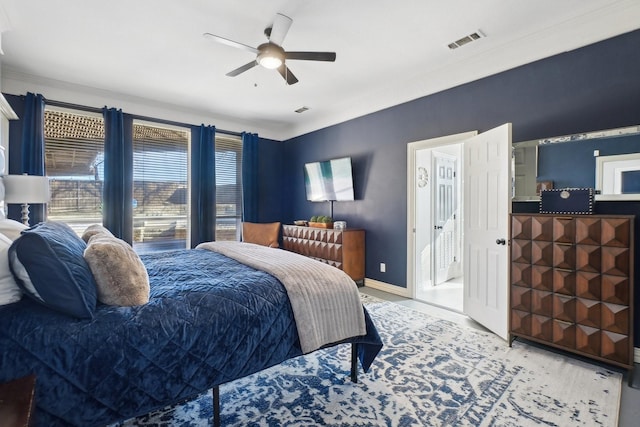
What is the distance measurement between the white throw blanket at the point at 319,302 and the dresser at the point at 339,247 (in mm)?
2284

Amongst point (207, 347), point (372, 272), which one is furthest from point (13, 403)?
point (372, 272)

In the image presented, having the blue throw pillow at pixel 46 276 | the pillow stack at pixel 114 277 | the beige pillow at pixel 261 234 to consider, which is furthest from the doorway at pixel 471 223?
the blue throw pillow at pixel 46 276

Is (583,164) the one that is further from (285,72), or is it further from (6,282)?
(6,282)

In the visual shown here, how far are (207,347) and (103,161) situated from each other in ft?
13.2

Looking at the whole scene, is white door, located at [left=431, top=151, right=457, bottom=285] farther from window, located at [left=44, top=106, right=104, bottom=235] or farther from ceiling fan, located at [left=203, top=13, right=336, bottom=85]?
window, located at [left=44, top=106, right=104, bottom=235]

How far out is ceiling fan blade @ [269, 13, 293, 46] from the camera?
242 cm

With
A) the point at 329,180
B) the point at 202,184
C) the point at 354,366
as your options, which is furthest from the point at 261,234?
the point at 354,366

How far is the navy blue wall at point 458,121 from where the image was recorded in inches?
98.1

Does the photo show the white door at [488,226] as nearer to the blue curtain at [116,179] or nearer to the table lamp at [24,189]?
the table lamp at [24,189]

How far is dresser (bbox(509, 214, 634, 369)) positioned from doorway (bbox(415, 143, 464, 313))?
1.67 m

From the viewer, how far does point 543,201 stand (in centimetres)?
265

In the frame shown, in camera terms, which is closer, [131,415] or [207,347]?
[131,415]

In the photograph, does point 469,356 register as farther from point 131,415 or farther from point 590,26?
point 590,26

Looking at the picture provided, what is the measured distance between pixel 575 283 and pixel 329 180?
3.46 meters
